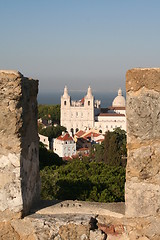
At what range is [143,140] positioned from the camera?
131 inches

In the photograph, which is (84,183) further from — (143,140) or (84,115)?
(84,115)

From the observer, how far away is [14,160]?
11.7 feet

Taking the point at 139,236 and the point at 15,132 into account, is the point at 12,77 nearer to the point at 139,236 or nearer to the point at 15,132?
the point at 15,132

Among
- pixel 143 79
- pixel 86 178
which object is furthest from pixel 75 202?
pixel 86 178

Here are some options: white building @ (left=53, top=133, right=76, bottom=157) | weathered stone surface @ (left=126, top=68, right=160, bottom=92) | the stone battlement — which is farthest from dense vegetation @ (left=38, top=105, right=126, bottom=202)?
white building @ (left=53, top=133, right=76, bottom=157)

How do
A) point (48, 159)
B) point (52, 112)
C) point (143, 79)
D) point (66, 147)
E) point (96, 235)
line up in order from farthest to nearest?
point (52, 112)
point (66, 147)
point (48, 159)
point (96, 235)
point (143, 79)

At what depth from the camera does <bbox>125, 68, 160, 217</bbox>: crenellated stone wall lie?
329 centimetres

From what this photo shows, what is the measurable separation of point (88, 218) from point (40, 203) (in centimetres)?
69

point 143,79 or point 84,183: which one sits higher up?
point 143,79

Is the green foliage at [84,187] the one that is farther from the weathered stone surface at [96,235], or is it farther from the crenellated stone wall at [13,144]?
the weathered stone surface at [96,235]

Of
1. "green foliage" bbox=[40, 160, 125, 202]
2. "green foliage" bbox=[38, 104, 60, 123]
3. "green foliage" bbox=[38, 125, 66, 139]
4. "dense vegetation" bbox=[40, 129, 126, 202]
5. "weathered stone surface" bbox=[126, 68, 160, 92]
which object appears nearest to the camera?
"weathered stone surface" bbox=[126, 68, 160, 92]

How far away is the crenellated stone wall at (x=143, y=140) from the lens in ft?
10.8

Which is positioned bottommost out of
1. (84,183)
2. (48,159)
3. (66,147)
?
(66,147)

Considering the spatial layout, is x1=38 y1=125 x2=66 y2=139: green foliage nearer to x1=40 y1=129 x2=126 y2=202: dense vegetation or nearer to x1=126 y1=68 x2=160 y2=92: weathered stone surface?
x1=40 y1=129 x2=126 y2=202: dense vegetation
